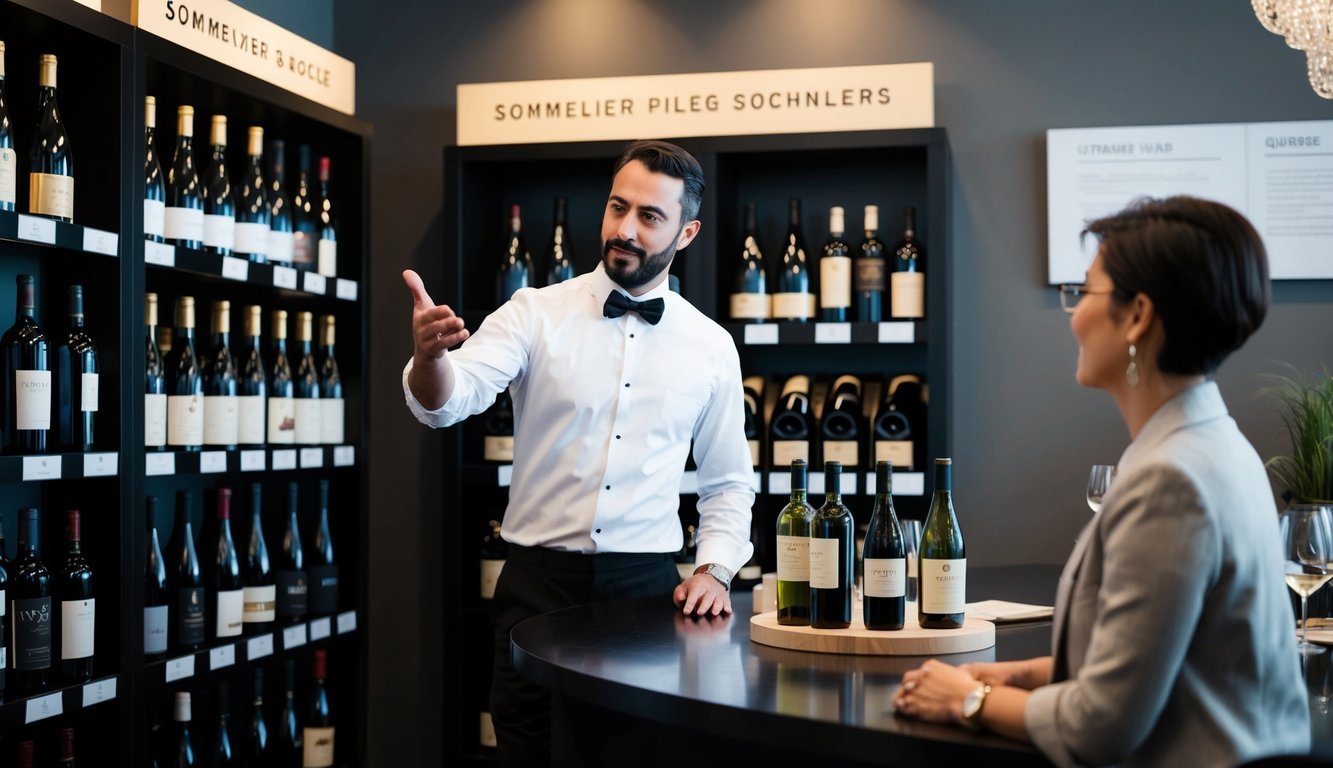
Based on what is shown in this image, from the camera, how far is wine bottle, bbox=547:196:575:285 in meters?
4.14

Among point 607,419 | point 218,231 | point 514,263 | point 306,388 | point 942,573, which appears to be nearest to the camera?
point 942,573

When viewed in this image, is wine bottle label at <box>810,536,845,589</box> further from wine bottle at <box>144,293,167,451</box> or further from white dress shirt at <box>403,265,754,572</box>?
wine bottle at <box>144,293,167,451</box>

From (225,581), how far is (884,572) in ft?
8.00

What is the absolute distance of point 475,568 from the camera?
4125mm

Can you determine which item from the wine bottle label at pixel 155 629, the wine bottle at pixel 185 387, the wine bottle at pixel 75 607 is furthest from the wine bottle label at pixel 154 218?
the wine bottle label at pixel 155 629

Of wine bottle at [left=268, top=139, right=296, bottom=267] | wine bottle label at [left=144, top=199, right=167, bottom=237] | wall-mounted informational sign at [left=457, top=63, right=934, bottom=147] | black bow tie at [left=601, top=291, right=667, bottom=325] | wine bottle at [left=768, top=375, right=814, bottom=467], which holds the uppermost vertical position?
wall-mounted informational sign at [left=457, top=63, right=934, bottom=147]

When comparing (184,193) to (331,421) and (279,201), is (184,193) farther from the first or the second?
(331,421)

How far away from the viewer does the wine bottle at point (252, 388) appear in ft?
11.8

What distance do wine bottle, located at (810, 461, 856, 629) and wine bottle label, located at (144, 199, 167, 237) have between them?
80.1 inches

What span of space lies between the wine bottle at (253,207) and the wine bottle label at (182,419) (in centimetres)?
49

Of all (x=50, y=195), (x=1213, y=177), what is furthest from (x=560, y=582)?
(x=1213, y=177)

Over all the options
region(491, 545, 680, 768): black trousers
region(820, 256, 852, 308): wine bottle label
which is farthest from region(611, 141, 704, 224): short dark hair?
region(820, 256, 852, 308): wine bottle label

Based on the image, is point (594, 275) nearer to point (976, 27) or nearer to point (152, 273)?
point (152, 273)

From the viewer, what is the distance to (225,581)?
12.0 ft
